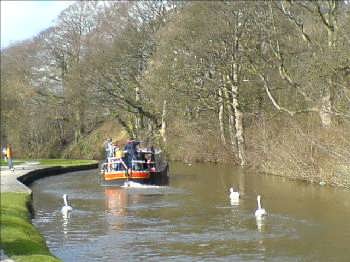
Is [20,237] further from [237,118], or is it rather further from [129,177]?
[237,118]

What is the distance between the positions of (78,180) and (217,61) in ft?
46.0

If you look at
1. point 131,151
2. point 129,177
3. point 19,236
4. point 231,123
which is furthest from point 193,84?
point 19,236

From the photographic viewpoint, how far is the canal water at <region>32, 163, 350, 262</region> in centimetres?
1671

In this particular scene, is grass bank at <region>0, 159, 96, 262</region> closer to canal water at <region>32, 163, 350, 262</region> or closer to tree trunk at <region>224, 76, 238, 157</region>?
canal water at <region>32, 163, 350, 262</region>

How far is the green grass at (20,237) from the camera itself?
14466 millimetres

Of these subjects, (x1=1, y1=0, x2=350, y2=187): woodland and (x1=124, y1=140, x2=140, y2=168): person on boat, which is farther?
(x1=124, y1=140, x2=140, y2=168): person on boat

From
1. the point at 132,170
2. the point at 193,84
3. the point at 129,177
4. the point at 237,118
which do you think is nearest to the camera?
the point at 129,177

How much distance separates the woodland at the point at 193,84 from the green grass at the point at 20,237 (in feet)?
50.0

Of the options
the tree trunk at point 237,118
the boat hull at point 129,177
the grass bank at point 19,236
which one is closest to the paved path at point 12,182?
the grass bank at point 19,236

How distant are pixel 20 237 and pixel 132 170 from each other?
694 inches

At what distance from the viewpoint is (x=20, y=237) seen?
16.8 m

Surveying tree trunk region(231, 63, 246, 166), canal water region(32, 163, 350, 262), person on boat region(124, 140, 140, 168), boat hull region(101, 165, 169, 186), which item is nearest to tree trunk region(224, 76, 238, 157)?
tree trunk region(231, 63, 246, 166)

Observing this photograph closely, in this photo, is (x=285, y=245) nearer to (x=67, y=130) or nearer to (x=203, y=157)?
(x=203, y=157)

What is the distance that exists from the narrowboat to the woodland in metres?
7.48
